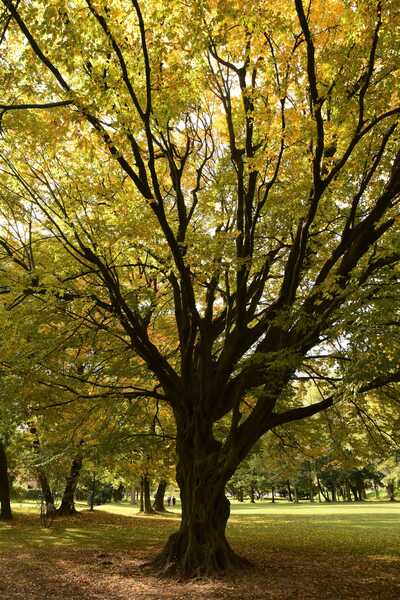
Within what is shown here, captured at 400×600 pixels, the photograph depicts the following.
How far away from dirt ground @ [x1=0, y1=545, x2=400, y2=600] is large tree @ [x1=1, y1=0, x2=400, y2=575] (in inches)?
32.8

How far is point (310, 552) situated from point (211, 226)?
8.45 metres

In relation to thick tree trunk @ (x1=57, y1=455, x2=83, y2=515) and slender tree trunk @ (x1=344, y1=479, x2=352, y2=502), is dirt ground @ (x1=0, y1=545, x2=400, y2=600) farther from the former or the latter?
slender tree trunk @ (x1=344, y1=479, x2=352, y2=502)

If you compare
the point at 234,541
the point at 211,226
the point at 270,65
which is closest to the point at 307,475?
the point at 234,541

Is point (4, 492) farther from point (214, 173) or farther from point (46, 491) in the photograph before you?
point (214, 173)

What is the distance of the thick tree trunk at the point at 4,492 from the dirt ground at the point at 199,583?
10109 mm

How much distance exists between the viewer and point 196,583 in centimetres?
845

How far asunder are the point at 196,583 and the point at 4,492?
15443 mm

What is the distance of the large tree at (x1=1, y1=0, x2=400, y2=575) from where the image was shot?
6.38 m

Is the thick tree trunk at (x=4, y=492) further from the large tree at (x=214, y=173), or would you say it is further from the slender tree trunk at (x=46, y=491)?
the large tree at (x=214, y=173)

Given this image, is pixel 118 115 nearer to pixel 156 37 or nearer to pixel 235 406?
pixel 156 37

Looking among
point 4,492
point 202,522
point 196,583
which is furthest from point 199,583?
point 4,492

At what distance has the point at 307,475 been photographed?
55.8 meters

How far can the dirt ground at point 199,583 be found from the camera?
7.64m

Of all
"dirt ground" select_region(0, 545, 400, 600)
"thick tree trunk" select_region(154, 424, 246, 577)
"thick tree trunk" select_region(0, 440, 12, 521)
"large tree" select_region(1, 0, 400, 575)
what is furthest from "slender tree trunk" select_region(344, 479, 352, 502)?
"thick tree trunk" select_region(154, 424, 246, 577)
